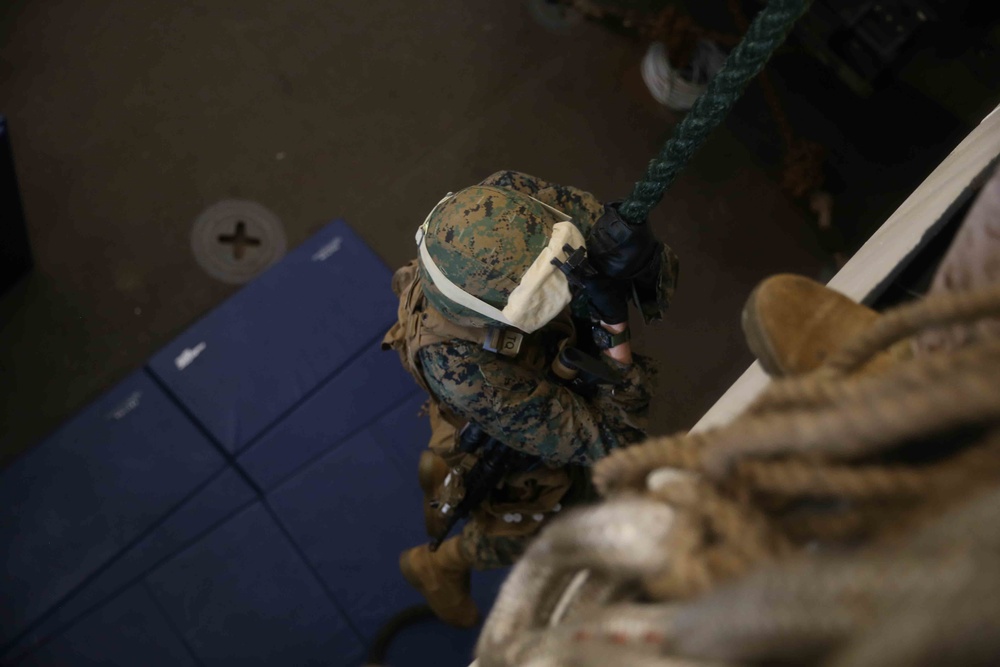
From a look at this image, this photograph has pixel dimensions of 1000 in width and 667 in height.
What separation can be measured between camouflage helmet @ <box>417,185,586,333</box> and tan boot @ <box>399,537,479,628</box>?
2.88ft

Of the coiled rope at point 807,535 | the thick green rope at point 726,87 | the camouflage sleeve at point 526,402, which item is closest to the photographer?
the coiled rope at point 807,535

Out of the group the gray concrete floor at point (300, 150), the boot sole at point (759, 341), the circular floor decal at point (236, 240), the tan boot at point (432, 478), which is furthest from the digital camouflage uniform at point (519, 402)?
the circular floor decal at point (236, 240)

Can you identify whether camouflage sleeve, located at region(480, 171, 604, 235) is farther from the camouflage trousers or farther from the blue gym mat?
the blue gym mat

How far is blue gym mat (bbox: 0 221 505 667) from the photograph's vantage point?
246 centimetres

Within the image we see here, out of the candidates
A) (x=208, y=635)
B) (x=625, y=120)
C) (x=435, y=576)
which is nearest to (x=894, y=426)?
(x=435, y=576)

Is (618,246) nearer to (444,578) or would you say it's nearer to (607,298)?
(607,298)

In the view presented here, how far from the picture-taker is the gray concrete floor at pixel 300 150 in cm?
285

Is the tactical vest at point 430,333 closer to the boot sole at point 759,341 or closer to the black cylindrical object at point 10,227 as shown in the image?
the boot sole at point 759,341

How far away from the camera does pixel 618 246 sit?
1.47 meters

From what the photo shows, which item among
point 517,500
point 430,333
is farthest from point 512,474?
point 430,333

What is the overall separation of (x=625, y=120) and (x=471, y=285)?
5.60ft

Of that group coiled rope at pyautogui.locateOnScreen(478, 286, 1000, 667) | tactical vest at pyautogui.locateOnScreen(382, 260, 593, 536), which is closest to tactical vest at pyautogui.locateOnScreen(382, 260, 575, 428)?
tactical vest at pyautogui.locateOnScreen(382, 260, 593, 536)

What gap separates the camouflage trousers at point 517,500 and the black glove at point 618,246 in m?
0.66

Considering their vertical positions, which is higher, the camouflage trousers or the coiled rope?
the coiled rope
